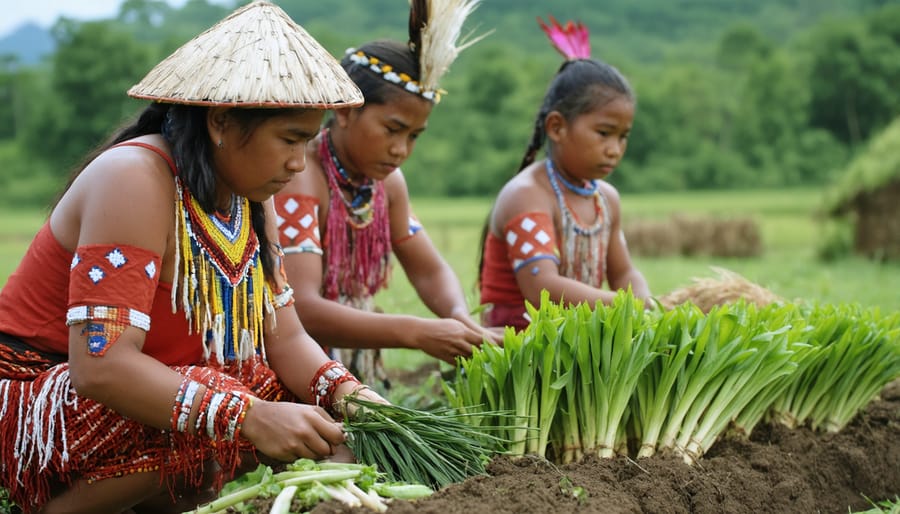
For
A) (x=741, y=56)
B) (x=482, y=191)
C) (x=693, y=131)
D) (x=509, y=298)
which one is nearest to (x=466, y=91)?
(x=482, y=191)

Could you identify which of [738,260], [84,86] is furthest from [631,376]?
[84,86]

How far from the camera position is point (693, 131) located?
34719 mm

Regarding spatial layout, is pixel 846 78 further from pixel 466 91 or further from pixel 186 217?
pixel 186 217

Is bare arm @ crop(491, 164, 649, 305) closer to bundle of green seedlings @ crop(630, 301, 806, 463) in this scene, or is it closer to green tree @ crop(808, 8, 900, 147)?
bundle of green seedlings @ crop(630, 301, 806, 463)

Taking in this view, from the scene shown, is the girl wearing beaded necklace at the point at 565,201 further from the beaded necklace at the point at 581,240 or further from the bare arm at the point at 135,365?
the bare arm at the point at 135,365

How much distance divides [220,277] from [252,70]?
1.96 ft

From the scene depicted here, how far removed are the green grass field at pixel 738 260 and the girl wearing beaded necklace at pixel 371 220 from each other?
85cm

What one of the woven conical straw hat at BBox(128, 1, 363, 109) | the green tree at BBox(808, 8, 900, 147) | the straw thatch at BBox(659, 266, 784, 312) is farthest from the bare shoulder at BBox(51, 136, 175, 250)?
the green tree at BBox(808, 8, 900, 147)

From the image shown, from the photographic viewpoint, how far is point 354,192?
3.92 metres

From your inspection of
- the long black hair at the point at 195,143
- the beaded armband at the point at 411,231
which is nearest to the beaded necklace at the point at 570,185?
the beaded armband at the point at 411,231

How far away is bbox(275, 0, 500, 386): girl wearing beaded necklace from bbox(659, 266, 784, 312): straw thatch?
105 centimetres

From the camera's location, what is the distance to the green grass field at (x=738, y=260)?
7.29 meters

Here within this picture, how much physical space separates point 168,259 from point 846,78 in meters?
32.4

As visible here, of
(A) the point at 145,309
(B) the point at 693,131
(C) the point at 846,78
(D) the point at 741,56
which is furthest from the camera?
(D) the point at 741,56
